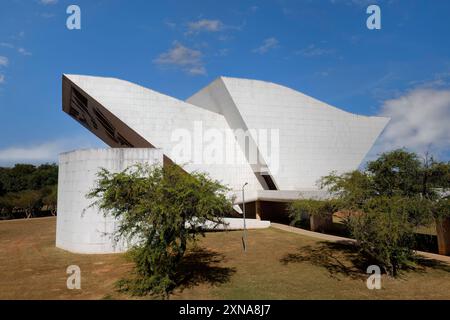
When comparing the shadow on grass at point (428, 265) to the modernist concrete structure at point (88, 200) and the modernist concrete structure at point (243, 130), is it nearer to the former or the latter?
the modernist concrete structure at point (243, 130)

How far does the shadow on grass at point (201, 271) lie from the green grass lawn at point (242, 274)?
1.9 inches

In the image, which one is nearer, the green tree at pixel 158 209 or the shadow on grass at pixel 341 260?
the green tree at pixel 158 209

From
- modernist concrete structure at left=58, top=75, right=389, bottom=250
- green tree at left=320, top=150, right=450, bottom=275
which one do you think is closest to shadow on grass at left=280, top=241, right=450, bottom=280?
green tree at left=320, top=150, right=450, bottom=275

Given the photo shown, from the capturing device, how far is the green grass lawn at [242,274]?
45.2ft

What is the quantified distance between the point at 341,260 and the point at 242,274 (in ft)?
22.7

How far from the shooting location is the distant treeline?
51.3m

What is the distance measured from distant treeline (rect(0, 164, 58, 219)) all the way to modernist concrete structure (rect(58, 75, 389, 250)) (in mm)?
19083

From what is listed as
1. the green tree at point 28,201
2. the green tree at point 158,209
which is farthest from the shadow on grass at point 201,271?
the green tree at point 28,201

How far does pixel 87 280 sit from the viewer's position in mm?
16172

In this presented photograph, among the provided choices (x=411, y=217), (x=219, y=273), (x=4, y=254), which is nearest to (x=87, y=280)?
(x=219, y=273)

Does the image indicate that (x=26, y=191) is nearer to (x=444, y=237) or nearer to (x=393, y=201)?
(x=393, y=201)

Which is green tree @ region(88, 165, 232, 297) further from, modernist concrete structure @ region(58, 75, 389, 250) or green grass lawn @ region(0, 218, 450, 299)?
modernist concrete structure @ region(58, 75, 389, 250)

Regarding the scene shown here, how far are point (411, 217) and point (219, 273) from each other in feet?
33.5
